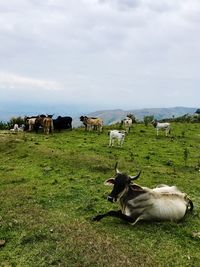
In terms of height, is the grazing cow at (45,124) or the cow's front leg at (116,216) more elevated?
the grazing cow at (45,124)

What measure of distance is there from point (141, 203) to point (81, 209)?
223 centimetres

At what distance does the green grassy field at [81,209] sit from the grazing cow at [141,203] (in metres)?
0.25

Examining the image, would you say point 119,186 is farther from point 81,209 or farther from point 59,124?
point 59,124

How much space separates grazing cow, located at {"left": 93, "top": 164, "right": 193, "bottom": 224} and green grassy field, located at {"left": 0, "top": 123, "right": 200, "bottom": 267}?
245 millimetres

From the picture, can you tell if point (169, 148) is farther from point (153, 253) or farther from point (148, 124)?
point (153, 253)

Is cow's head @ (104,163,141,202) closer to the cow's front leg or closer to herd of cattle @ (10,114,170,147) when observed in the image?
the cow's front leg

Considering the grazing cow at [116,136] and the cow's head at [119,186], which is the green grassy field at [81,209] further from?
the grazing cow at [116,136]

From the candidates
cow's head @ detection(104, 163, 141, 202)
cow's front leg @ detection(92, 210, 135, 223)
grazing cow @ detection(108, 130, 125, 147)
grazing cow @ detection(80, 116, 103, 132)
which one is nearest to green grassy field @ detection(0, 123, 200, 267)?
cow's front leg @ detection(92, 210, 135, 223)

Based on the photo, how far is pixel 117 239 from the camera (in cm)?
1184

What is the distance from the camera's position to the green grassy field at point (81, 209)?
11.0m

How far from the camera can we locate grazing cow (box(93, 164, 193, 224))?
13438 millimetres

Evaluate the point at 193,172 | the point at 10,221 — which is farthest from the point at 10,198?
the point at 193,172

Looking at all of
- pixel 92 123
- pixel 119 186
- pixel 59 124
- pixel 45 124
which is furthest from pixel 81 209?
pixel 59 124

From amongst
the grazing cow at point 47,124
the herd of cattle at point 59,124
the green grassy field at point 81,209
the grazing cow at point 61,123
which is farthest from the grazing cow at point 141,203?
the grazing cow at point 61,123
